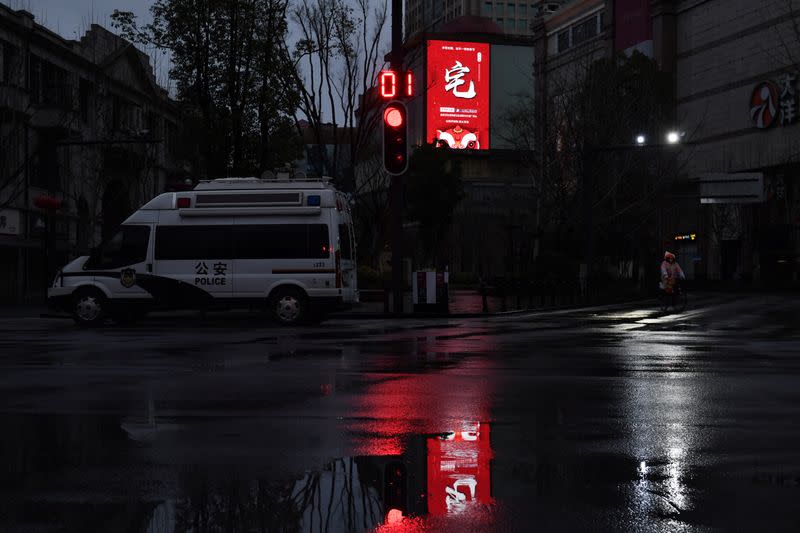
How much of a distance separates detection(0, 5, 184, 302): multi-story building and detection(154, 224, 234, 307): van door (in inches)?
540

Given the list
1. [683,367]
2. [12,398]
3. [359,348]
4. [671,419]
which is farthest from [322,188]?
[671,419]

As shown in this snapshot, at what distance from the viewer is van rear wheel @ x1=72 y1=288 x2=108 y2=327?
69.6 feet

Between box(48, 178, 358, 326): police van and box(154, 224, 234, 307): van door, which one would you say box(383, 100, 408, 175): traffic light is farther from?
box(154, 224, 234, 307): van door

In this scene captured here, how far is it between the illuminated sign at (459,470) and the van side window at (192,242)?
14.3 metres

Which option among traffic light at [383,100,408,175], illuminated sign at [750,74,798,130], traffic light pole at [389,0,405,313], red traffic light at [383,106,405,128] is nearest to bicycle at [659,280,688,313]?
traffic light pole at [389,0,405,313]

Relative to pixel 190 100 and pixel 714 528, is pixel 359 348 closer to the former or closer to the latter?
pixel 714 528

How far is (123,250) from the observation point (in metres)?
21.3

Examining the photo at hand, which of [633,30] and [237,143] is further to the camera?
[633,30]

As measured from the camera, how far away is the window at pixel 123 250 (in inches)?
835

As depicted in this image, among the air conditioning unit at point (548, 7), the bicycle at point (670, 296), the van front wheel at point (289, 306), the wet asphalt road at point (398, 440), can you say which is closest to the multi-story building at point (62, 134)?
the van front wheel at point (289, 306)

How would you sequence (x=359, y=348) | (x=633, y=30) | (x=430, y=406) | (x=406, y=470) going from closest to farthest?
(x=406, y=470) → (x=430, y=406) → (x=359, y=348) → (x=633, y=30)

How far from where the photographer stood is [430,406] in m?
8.76

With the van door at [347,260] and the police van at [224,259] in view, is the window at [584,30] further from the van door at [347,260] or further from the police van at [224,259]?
the police van at [224,259]

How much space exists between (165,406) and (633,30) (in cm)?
6459
